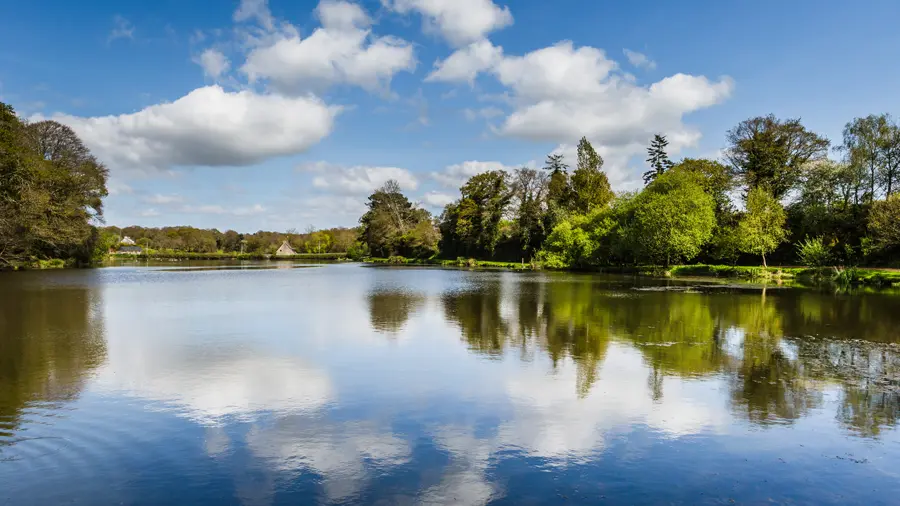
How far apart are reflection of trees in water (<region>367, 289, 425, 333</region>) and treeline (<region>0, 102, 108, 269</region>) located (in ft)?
92.6

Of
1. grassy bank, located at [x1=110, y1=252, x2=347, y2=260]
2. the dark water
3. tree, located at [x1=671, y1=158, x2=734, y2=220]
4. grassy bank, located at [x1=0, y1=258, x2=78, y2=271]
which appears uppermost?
tree, located at [x1=671, y1=158, x2=734, y2=220]

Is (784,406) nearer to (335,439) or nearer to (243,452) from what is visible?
(335,439)

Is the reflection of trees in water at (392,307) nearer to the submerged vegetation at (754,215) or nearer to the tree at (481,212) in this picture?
the submerged vegetation at (754,215)

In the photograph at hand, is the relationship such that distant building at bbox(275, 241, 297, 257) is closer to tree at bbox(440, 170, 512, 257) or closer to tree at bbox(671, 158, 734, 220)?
tree at bbox(440, 170, 512, 257)

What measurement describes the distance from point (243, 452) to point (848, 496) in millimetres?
6413

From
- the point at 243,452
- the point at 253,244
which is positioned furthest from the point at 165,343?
the point at 253,244

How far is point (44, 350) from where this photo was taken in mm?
12383

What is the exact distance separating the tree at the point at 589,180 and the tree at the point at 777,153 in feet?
62.1

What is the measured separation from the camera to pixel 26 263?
169 ft

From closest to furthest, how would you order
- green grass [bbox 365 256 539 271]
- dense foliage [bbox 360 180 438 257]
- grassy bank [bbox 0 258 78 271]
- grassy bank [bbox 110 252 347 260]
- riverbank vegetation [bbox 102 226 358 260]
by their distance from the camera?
grassy bank [bbox 0 258 78 271], green grass [bbox 365 256 539 271], dense foliage [bbox 360 180 438 257], grassy bank [bbox 110 252 347 260], riverbank vegetation [bbox 102 226 358 260]

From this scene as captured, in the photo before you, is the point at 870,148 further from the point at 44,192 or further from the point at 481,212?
the point at 44,192

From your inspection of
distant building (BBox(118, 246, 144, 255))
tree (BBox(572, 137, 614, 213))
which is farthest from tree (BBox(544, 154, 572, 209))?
distant building (BBox(118, 246, 144, 255))

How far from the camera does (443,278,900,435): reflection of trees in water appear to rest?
916 cm

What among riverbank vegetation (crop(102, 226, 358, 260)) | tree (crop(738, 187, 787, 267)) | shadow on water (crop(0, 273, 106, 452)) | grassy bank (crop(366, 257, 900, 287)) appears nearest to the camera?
shadow on water (crop(0, 273, 106, 452))
